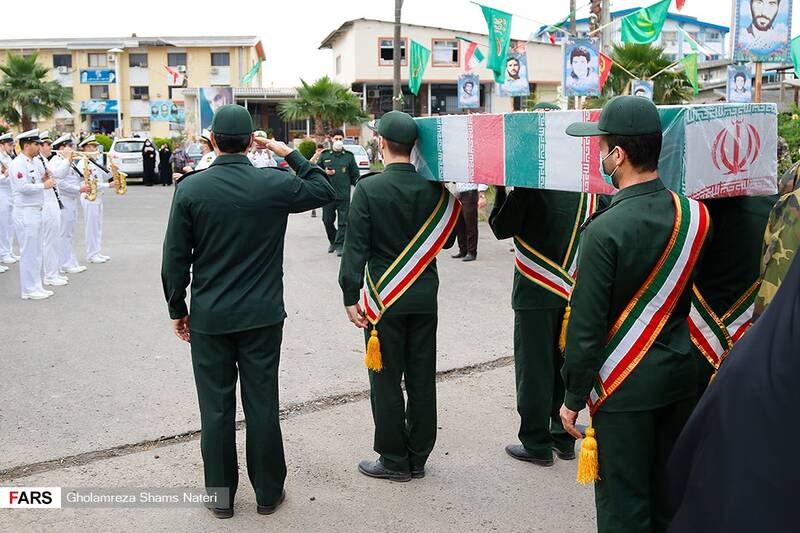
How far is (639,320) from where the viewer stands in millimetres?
3096

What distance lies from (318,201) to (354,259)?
39 centimetres

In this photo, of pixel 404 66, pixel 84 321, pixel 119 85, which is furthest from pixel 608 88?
pixel 119 85

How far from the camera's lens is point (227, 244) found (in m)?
4.07

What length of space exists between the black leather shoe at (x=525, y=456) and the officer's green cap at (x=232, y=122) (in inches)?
97.2

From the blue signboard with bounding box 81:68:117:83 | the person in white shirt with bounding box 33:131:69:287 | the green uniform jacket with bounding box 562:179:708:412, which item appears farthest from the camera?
the blue signboard with bounding box 81:68:117:83

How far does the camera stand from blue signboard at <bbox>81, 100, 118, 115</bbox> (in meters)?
56.0

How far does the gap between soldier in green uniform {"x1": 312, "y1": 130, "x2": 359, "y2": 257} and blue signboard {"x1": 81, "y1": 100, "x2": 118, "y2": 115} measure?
155ft

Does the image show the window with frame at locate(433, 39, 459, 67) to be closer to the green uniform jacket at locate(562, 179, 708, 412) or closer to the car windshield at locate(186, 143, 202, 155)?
the car windshield at locate(186, 143, 202, 155)

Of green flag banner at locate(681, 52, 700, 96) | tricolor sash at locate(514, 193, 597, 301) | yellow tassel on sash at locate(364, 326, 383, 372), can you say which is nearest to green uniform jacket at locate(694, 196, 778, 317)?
tricolor sash at locate(514, 193, 597, 301)

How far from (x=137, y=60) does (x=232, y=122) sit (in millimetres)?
56563

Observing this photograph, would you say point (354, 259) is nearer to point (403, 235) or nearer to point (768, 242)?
point (403, 235)

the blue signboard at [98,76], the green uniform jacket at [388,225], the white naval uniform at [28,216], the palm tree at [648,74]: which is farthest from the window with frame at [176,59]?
the green uniform jacket at [388,225]

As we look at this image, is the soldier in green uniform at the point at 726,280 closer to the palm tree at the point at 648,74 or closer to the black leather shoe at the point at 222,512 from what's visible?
the black leather shoe at the point at 222,512

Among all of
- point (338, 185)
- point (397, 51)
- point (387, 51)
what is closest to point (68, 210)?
point (338, 185)
